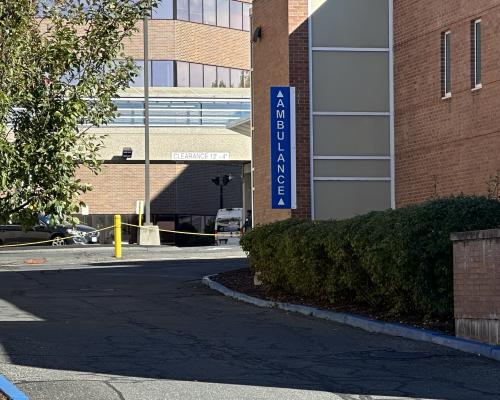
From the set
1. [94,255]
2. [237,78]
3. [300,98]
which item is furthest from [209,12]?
[300,98]

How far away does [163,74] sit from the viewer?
58812mm

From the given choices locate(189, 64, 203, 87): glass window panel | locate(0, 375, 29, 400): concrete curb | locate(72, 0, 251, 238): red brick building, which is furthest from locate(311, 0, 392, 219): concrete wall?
locate(189, 64, 203, 87): glass window panel

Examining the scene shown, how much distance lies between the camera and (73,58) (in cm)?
1043

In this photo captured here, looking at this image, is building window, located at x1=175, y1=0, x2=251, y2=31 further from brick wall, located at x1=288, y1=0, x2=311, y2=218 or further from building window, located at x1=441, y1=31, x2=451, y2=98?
building window, located at x1=441, y1=31, x2=451, y2=98

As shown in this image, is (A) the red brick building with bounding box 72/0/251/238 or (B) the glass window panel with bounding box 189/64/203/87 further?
(B) the glass window panel with bounding box 189/64/203/87

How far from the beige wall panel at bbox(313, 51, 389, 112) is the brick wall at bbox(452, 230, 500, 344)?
1149cm

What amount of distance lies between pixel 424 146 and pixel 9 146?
1423cm

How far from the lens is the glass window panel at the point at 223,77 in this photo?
6128 cm

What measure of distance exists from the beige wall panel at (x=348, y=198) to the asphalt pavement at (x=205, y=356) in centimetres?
463

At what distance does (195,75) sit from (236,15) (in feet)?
14.8

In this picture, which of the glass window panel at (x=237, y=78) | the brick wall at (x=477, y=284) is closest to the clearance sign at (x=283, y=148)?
the brick wall at (x=477, y=284)

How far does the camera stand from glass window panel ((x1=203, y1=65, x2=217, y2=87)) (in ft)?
198

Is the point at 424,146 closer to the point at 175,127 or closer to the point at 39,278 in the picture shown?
the point at 39,278

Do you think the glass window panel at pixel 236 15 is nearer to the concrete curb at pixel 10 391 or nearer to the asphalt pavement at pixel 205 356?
the asphalt pavement at pixel 205 356
